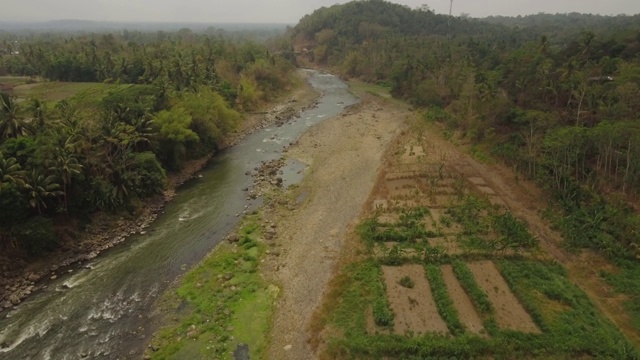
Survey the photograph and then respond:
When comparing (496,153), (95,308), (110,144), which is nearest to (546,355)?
(95,308)

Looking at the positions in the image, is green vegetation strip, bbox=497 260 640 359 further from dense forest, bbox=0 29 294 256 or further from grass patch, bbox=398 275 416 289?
dense forest, bbox=0 29 294 256

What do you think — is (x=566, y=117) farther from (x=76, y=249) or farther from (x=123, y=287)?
(x=76, y=249)

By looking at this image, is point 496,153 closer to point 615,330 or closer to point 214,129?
point 615,330

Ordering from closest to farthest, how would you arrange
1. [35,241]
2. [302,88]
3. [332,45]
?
1. [35,241]
2. [302,88]
3. [332,45]

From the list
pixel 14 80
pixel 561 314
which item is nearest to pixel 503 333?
pixel 561 314

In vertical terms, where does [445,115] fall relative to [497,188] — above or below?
above
